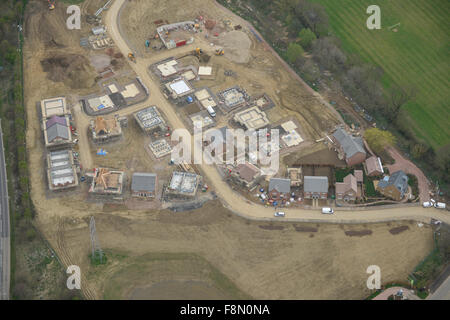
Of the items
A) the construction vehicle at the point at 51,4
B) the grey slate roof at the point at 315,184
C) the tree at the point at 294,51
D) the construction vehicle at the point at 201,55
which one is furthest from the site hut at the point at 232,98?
the construction vehicle at the point at 51,4

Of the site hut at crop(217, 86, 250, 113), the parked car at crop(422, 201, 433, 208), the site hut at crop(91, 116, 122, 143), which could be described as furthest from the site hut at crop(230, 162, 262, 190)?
the parked car at crop(422, 201, 433, 208)

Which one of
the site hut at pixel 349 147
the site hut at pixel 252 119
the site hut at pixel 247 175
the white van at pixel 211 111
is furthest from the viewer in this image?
the white van at pixel 211 111

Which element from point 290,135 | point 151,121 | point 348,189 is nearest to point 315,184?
point 348,189

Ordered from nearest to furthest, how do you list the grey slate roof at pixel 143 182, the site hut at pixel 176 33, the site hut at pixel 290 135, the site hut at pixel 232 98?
the grey slate roof at pixel 143 182
the site hut at pixel 290 135
the site hut at pixel 232 98
the site hut at pixel 176 33

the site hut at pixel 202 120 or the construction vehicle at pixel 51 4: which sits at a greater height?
the construction vehicle at pixel 51 4

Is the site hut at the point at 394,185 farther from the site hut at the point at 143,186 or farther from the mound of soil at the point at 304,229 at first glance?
the site hut at the point at 143,186

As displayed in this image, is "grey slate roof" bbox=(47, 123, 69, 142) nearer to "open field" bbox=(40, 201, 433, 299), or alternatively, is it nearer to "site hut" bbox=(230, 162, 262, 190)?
"open field" bbox=(40, 201, 433, 299)

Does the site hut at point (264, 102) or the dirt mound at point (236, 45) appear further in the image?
the dirt mound at point (236, 45)
